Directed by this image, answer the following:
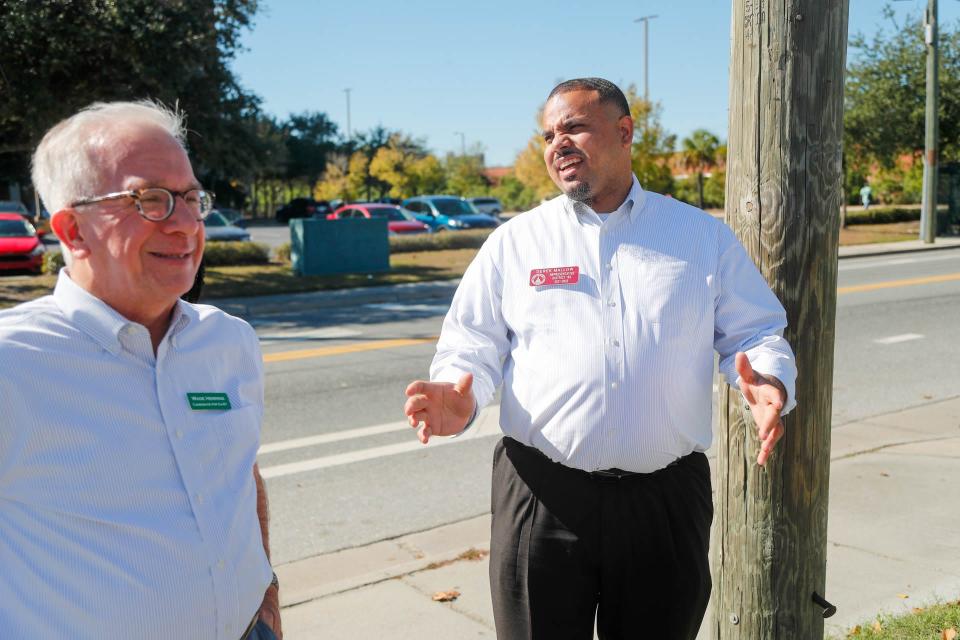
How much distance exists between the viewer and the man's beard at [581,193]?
2.90 m

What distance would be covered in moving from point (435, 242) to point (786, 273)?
2413 centimetres

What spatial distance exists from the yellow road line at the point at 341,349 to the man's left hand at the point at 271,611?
8.53 meters

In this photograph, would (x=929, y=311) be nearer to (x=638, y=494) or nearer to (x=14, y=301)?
(x=638, y=494)

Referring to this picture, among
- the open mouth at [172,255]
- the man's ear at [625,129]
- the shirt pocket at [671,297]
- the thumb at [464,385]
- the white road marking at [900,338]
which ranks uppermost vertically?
the man's ear at [625,129]

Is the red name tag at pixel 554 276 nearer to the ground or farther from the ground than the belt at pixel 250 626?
farther from the ground

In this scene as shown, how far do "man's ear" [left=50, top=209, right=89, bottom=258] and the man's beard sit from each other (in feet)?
4.70

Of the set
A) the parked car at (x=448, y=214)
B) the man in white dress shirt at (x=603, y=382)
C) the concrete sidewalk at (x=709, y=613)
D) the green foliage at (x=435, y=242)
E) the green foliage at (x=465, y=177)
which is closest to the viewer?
the man in white dress shirt at (x=603, y=382)

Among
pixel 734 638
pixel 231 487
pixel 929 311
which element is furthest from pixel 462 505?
pixel 929 311

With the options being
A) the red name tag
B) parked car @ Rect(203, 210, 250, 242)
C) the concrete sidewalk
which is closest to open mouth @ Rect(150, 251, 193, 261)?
the red name tag

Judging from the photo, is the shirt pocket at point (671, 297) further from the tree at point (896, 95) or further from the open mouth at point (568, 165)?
the tree at point (896, 95)

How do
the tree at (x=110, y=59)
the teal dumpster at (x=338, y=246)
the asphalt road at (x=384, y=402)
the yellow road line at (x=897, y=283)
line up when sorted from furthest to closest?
the teal dumpster at (x=338, y=246) → the yellow road line at (x=897, y=283) → the tree at (x=110, y=59) → the asphalt road at (x=384, y=402)

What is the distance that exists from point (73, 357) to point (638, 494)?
155 cm

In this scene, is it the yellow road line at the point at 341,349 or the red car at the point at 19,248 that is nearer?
the yellow road line at the point at 341,349

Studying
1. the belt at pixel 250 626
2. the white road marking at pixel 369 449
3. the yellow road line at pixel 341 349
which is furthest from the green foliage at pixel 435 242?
the belt at pixel 250 626
